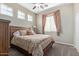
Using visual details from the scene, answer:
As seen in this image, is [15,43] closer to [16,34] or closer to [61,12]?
[16,34]

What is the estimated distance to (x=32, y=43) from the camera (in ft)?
5.14

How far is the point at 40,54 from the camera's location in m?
1.62

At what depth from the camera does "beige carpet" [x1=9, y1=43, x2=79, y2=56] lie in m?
1.64

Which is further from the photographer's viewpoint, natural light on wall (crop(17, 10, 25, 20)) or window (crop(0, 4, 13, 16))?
natural light on wall (crop(17, 10, 25, 20))

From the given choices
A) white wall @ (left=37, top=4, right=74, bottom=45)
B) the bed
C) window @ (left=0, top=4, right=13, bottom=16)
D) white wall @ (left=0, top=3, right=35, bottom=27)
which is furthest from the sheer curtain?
window @ (left=0, top=4, right=13, bottom=16)

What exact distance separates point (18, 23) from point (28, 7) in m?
0.38

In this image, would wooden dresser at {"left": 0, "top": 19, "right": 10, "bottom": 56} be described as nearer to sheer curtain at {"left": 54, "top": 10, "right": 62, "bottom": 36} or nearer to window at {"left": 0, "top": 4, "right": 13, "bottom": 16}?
window at {"left": 0, "top": 4, "right": 13, "bottom": 16}

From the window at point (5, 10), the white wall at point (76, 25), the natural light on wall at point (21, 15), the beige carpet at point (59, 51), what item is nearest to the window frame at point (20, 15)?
the natural light on wall at point (21, 15)

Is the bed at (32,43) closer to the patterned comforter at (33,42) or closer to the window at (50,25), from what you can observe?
the patterned comforter at (33,42)

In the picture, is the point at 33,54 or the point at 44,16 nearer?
the point at 33,54

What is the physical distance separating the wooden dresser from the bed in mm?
92

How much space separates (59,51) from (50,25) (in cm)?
56

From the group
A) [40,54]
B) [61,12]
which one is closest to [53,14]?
[61,12]

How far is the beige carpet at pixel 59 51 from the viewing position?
1.64m
